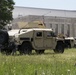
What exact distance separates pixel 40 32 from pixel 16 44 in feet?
6.29

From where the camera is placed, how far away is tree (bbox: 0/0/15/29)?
127ft

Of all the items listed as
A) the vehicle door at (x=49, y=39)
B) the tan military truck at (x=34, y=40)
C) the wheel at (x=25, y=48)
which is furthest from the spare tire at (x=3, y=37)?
the vehicle door at (x=49, y=39)

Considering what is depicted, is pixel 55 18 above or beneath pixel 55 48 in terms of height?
beneath

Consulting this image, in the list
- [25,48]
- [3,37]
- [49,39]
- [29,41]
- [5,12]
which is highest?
Answer: [3,37]

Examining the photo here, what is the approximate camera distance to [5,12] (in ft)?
128

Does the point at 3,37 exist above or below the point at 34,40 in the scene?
above

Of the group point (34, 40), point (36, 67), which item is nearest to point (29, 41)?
point (34, 40)

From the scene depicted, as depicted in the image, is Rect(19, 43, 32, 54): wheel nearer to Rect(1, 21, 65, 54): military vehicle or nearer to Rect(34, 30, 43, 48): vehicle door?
Rect(1, 21, 65, 54): military vehicle

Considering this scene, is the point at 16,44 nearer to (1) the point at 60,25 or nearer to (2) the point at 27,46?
(2) the point at 27,46

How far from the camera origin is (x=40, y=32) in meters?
20.7

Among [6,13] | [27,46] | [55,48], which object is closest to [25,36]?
[27,46]

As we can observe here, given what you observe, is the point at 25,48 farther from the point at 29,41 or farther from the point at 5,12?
the point at 5,12

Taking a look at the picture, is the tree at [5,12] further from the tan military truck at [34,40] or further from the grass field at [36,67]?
the grass field at [36,67]

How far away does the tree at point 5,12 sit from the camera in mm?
38781
